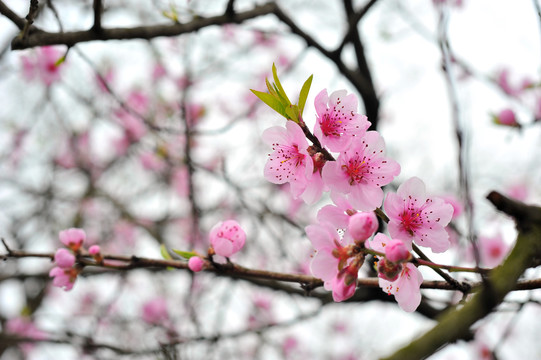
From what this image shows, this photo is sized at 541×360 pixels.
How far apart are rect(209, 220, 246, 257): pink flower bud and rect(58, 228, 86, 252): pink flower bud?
0.55 m

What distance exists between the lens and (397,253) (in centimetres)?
98

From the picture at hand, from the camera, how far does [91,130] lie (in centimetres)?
631

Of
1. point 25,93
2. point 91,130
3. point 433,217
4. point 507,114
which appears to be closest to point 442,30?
point 433,217

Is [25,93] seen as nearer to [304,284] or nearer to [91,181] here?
Result: [91,181]

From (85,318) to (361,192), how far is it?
5951 mm

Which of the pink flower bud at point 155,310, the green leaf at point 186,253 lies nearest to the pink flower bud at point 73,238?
the green leaf at point 186,253

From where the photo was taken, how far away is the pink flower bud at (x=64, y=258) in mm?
1498

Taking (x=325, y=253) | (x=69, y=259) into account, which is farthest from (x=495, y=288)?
(x=69, y=259)

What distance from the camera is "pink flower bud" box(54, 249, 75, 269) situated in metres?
1.50

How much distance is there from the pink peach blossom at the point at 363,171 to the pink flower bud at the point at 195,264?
20.6 inches

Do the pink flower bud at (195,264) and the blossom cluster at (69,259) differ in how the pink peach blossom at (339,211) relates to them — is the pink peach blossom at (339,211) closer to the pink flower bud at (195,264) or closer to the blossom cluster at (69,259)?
the pink flower bud at (195,264)

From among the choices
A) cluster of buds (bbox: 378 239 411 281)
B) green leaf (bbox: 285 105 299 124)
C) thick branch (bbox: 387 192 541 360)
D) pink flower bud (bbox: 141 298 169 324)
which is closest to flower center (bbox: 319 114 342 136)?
green leaf (bbox: 285 105 299 124)

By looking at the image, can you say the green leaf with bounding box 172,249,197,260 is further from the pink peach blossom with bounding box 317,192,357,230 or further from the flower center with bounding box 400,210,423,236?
the flower center with bounding box 400,210,423,236

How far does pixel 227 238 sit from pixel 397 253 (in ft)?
2.05
